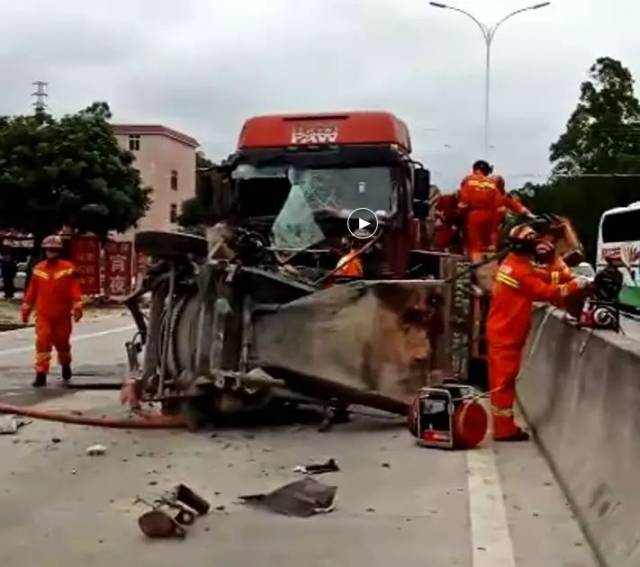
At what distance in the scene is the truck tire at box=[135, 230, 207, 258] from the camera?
1043 cm

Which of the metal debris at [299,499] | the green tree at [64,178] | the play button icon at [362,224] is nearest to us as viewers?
the metal debris at [299,499]

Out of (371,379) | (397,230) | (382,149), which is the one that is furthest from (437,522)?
(382,149)

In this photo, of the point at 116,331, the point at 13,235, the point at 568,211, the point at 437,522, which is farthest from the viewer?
the point at 568,211

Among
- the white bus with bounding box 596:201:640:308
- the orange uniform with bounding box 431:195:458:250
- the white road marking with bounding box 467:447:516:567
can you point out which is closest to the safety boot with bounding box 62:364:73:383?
the orange uniform with bounding box 431:195:458:250

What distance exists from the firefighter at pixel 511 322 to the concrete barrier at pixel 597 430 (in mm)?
287

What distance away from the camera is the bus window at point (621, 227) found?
127ft

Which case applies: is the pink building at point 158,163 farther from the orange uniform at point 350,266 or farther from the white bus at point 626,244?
the orange uniform at point 350,266

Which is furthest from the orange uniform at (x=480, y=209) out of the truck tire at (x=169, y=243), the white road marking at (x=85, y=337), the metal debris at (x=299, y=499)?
the white road marking at (x=85, y=337)

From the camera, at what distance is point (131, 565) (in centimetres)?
588

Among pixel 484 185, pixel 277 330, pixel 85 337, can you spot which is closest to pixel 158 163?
pixel 85 337

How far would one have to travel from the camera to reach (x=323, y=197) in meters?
13.8

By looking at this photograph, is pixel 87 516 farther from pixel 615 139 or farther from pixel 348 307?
pixel 615 139

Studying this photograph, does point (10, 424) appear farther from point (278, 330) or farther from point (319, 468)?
point (319, 468)

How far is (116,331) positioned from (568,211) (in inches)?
2259
